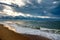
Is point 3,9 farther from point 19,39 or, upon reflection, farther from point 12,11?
point 19,39

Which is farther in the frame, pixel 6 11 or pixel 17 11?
pixel 17 11

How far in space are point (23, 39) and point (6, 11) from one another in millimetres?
148322

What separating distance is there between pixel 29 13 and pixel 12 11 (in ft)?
77.4

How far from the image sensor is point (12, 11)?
168 metres

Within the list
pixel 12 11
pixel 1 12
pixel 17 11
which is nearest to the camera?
pixel 1 12

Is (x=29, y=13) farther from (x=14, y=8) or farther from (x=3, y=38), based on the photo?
(x=3, y=38)

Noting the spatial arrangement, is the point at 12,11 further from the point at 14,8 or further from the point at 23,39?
the point at 23,39

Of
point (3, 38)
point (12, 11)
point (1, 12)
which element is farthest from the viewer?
point (12, 11)

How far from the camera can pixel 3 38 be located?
1214cm

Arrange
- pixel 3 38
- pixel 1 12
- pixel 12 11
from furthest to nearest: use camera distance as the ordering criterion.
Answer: pixel 12 11, pixel 1 12, pixel 3 38

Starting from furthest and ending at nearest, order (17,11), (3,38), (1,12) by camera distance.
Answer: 1. (17,11)
2. (1,12)
3. (3,38)

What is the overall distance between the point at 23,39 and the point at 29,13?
573ft

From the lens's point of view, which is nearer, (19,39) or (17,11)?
(19,39)

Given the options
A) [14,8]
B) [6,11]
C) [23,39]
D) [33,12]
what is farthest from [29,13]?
[23,39]
